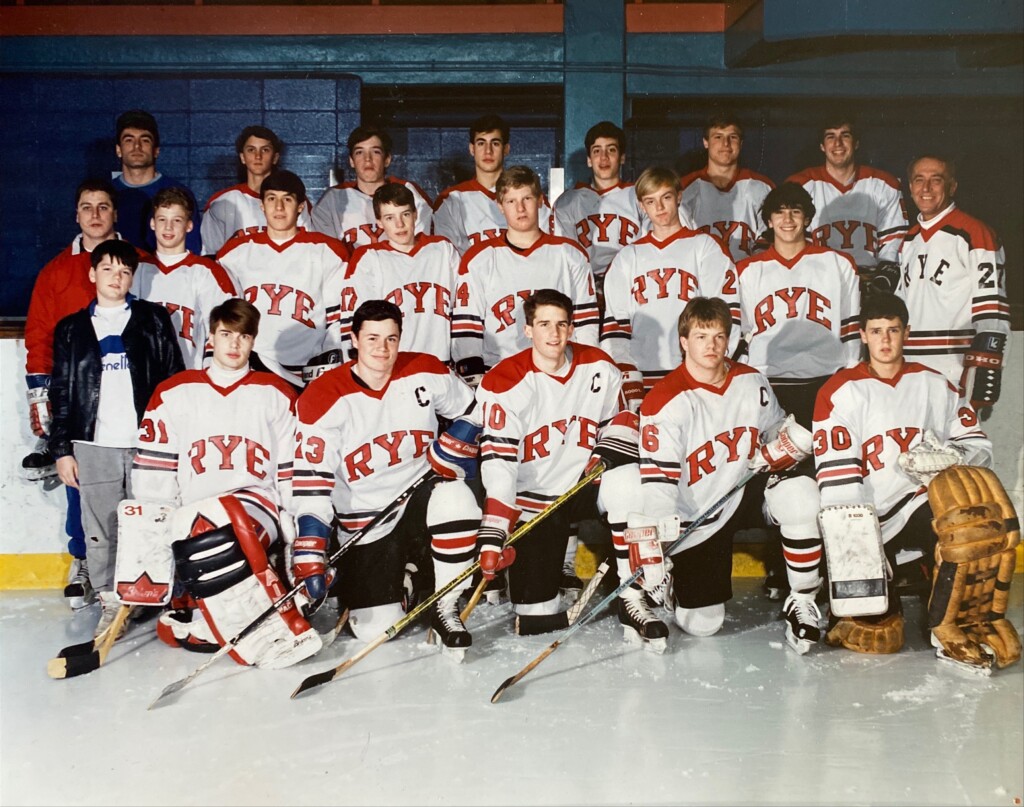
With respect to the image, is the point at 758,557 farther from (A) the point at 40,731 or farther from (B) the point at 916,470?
(A) the point at 40,731

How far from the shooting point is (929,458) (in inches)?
106

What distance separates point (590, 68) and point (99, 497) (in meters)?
2.92

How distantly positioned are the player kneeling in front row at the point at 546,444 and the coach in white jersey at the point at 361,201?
0.88m

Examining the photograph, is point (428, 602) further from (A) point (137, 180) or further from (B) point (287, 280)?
(A) point (137, 180)

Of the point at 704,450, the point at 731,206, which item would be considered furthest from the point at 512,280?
the point at 731,206

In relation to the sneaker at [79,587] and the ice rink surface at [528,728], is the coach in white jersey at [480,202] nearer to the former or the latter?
the ice rink surface at [528,728]

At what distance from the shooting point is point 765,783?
6.65ft

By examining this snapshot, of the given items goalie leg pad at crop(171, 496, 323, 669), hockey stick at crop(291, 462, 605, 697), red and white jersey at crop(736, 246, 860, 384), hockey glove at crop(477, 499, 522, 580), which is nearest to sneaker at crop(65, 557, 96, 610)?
goalie leg pad at crop(171, 496, 323, 669)

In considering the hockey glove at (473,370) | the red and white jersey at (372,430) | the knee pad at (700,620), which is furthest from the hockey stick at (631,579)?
the hockey glove at (473,370)

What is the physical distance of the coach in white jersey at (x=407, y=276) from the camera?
312 centimetres

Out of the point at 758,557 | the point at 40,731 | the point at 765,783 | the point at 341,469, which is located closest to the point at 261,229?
the point at 341,469

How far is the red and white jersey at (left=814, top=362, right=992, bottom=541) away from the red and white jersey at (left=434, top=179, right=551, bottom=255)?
126 cm

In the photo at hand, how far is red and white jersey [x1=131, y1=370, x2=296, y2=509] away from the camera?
2.78 meters

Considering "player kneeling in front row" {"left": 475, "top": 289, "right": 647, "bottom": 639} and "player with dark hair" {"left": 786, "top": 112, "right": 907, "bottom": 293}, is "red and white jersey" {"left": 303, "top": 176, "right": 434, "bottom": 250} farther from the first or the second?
"player with dark hair" {"left": 786, "top": 112, "right": 907, "bottom": 293}
